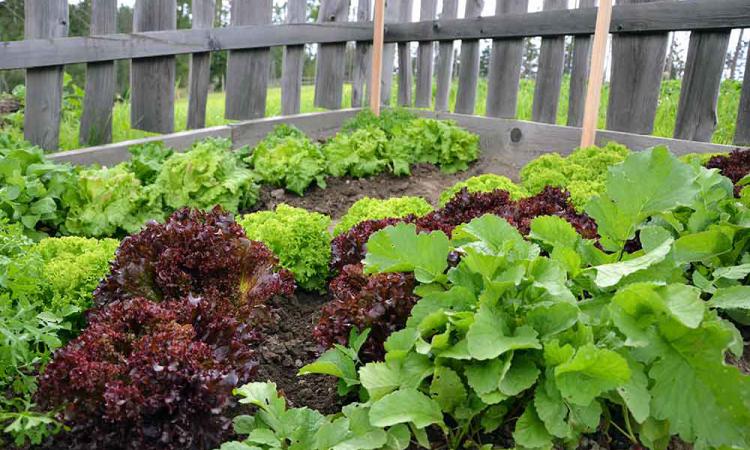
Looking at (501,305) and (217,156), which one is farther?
(217,156)

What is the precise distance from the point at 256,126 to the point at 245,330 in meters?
4.97

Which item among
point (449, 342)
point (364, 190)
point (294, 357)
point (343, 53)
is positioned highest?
point (343, 53)

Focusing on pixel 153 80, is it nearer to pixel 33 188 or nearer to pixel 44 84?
pixel 44 84

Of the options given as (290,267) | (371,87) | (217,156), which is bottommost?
(290,267)

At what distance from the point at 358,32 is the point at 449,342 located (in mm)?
6782

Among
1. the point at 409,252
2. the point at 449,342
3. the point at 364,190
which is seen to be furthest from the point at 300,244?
the point at 364,190

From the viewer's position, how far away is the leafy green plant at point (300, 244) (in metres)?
3.55

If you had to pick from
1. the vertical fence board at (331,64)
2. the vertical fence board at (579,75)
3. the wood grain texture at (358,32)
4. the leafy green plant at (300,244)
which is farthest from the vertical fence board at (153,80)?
the vertical fence board at (579,75)

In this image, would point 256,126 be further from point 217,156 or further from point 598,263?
point 598,263

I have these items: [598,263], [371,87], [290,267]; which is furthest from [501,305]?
[371,87]

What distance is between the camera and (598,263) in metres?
2.30

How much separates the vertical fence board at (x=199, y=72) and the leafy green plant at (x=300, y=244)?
316 cm

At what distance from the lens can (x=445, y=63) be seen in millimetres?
7926

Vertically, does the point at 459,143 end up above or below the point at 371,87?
below
